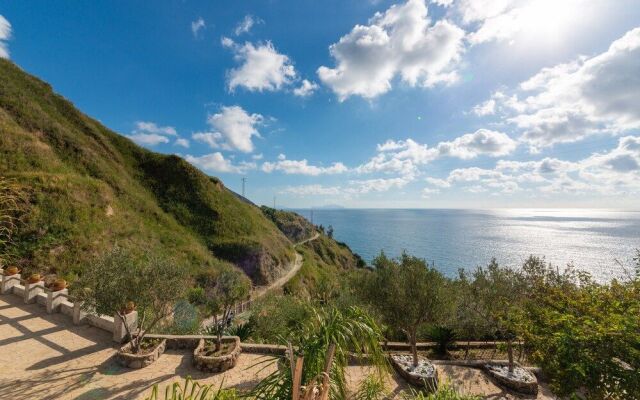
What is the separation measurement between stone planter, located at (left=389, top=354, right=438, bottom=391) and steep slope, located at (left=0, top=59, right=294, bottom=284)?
3181 cm

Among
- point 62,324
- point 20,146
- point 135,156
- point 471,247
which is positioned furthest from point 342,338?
point 471,247

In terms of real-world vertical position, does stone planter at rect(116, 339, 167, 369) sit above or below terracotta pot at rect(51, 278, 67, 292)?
below

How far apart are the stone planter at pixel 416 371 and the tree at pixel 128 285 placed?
11.6m

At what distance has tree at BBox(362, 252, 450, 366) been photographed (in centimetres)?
1572

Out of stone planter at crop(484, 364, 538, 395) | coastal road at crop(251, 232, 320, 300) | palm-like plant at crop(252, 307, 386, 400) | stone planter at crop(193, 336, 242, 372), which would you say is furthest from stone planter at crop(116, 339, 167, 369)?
coastal road at crop(251, 232, 320, 300)

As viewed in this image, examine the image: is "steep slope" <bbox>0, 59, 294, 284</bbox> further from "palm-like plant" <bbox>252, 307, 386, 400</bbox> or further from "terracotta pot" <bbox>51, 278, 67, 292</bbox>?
"palm-like plant" <bbox>252, 307, 386, 400</bbox>

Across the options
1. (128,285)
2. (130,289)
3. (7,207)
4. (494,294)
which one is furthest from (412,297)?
(7,207)

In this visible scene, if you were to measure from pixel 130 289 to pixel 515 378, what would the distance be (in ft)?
63.5

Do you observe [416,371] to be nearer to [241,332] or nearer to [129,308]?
[241,332]

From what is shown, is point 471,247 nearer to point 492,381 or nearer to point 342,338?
point 492,381

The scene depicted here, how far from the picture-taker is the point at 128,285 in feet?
40.9

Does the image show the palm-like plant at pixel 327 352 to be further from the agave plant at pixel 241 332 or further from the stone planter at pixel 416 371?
the agave plant at pixel 241 332

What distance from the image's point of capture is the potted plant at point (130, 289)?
12336mm

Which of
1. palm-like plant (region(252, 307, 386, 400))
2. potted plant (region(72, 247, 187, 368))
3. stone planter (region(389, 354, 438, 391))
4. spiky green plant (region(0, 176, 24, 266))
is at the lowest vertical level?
stone planter (region(389, 354, 438, 391))
